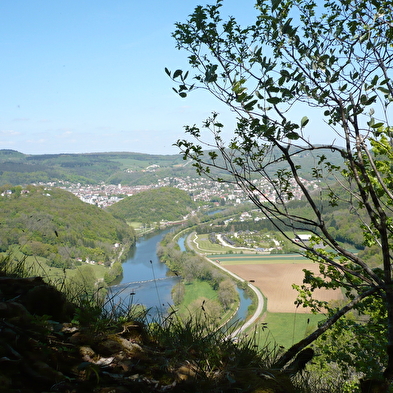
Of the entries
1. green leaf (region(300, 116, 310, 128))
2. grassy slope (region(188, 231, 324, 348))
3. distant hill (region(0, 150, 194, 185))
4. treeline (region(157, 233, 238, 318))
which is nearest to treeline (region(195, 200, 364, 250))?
grassy slope (region(188, 231, 324, 348))

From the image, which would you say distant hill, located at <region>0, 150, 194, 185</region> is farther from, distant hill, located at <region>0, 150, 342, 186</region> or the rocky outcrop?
the rocky outcrop

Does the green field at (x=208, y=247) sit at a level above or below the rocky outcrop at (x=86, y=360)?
below

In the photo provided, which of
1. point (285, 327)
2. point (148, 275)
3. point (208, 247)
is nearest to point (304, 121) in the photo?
point (285, 327)

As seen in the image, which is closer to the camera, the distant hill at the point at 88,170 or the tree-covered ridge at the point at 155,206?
the tree-covered ridge at the point at 155,206

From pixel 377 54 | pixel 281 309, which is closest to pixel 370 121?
pixel 377 54

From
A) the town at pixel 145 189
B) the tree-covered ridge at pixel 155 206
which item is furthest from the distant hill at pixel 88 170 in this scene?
the tree-covered ridge at pixel 155 206

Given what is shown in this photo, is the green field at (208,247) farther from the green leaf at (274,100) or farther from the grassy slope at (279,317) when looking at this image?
the green leaf at (274,100)
